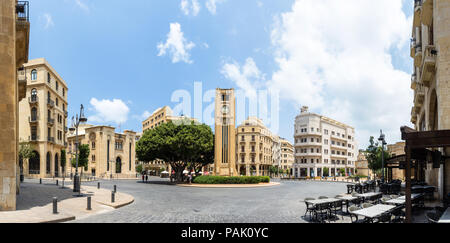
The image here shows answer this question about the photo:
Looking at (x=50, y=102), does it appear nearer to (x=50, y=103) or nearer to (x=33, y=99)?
(x=50, y=103)

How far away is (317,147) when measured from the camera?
250 feet

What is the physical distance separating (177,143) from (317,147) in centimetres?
5119

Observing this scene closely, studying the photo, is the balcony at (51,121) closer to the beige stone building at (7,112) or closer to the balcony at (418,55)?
the beige stone building at (7,112)

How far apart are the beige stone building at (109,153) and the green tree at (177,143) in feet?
87.9

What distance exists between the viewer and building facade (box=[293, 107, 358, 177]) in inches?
2987

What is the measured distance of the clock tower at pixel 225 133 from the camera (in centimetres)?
4428

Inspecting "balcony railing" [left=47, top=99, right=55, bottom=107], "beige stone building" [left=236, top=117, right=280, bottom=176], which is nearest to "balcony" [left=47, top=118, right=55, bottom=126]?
"balcony railing" [left=47, top=99, right=55, bottom=107]

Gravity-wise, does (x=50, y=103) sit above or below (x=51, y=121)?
above

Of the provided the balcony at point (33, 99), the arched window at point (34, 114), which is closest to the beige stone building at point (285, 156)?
the arched window at point (34, 114)

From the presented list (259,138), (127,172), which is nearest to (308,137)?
(259,138)

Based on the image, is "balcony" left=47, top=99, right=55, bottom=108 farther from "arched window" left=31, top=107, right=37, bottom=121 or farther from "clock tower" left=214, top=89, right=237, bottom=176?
"clock tower" left=214, top=89, right=237, bottom=176

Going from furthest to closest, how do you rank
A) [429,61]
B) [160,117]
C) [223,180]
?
[160,117], [223,180], [429,61]

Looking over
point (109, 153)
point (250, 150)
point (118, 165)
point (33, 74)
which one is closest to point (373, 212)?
point (33, 74)
